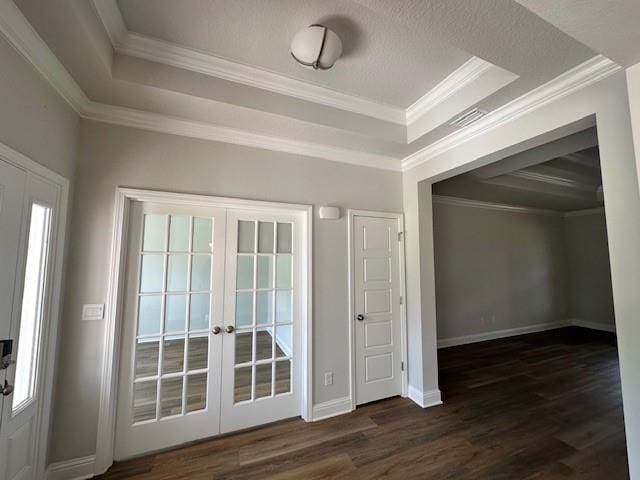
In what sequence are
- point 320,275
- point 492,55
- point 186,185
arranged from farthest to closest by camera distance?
point 320,275
point 186,185
point 492,55

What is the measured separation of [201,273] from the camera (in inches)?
90.5

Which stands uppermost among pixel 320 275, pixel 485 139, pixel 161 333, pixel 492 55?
pixel 492 55

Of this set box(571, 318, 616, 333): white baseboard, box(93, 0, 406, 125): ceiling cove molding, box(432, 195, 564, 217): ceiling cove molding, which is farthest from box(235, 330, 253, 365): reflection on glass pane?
box(571, 318, 616, 333): white baseboard

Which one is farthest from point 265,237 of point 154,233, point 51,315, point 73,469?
point 73,469

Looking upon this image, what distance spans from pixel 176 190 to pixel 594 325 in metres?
8.44

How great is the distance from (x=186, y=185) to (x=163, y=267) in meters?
0.71

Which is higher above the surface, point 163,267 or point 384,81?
point 384,81

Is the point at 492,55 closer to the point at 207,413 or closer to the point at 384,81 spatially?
the point at 384,81

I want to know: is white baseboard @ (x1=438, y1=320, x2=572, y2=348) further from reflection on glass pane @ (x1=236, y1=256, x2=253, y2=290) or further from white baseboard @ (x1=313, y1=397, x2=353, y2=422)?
reflection on glass pane @ (x1=236, y1=256, x2=253, y2=290)

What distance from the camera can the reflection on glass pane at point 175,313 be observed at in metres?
2.18

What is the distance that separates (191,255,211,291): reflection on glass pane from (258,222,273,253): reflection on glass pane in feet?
1.54

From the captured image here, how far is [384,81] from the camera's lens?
2139mm

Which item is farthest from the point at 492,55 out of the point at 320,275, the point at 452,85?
the point at 320,275

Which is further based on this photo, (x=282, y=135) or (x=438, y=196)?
(x=438, y=196)
